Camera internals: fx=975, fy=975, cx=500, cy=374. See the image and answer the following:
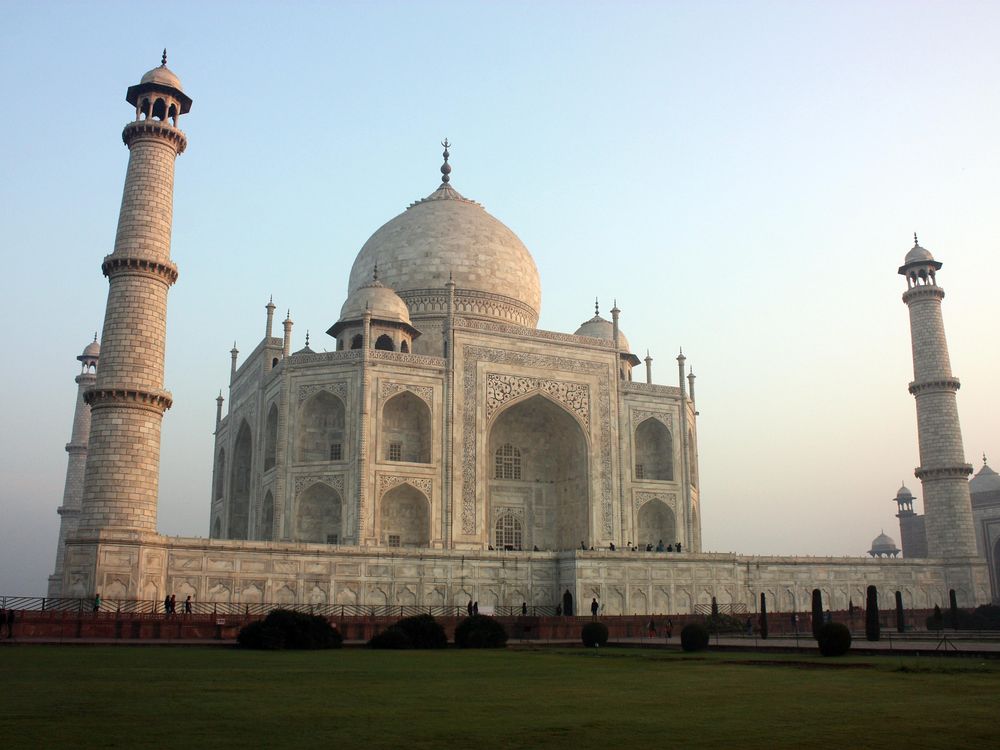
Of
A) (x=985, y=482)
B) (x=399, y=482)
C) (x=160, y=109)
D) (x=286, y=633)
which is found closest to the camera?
(x=286, y=633)

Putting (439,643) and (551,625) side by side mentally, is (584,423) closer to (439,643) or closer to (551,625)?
(551,625)

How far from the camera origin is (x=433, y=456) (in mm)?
27828

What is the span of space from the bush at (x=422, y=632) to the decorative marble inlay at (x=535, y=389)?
12852 millimetres

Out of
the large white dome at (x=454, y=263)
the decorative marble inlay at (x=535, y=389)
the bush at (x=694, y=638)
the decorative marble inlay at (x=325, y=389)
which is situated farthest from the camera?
the large white dome at (x=454, y=263)

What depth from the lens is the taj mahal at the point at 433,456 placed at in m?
20.6

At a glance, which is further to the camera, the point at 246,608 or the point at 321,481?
the point at 321,481

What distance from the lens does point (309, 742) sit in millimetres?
5250

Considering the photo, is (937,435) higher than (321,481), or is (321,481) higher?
(937,435)

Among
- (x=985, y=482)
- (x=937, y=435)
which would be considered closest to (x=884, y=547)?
(x=985, y=482)

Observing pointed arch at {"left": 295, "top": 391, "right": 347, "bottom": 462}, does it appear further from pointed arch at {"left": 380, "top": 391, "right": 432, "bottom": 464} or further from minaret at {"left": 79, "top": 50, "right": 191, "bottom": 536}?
minaret at {"left": 79, "top": 50, "right": 191, "bottom": 536}

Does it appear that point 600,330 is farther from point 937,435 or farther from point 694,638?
point 694,638

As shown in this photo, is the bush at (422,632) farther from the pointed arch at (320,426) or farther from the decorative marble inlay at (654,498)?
→ the decorative marble inlay at (654,498)

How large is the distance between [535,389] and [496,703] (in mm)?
22885

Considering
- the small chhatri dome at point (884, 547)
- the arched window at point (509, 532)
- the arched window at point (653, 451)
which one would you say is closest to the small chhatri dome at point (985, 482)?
the small chhatri dome at point (884, 547)
